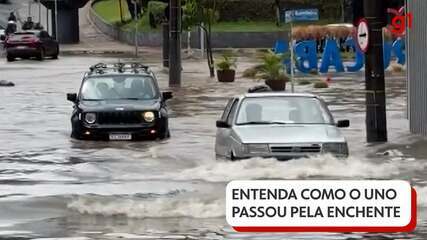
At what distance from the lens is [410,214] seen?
5.38 meters

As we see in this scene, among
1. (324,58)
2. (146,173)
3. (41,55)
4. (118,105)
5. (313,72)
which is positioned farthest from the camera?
(41,55)

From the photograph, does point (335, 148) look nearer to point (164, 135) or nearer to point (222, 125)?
point (222, 125)

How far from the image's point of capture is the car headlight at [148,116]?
870 inches

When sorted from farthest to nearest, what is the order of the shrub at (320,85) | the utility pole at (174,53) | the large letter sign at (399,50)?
1. the large letter sign at (399,50)
2. the utility pole at (174,53)
3. the shrub at (320,85)

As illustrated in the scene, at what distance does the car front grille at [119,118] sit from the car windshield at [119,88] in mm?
926

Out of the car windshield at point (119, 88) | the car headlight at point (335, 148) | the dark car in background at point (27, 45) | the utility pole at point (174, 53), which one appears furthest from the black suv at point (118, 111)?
the dark car in background at point (27, 45)

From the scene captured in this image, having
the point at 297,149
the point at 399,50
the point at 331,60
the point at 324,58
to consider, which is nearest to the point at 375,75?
the point at 297,149

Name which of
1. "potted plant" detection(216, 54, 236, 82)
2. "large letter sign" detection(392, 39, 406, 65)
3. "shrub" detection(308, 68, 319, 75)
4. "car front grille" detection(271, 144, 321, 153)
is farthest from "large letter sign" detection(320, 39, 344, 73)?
"car front grille" detection(271, 144, 321, 153)

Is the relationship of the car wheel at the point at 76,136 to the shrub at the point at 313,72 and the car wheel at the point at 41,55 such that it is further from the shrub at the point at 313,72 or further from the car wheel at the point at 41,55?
the car wheel at the point at 41,55

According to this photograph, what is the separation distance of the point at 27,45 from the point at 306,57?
54.7 feet

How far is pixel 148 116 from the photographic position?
22.1 metres

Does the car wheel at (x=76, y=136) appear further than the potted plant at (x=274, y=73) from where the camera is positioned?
No

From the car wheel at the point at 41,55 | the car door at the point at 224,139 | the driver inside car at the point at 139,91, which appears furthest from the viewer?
the car wheel at the point at 41,55

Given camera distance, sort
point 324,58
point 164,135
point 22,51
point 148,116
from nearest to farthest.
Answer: point 148,116 < point 164,135 < point 324,58 < point 22,51
